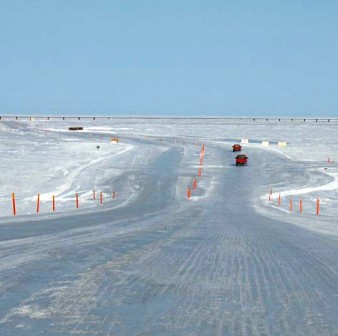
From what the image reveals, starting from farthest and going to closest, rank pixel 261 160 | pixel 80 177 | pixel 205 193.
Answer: pixel 261 160, pixel 80 177, pixel 205 193

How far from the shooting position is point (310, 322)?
679 cm

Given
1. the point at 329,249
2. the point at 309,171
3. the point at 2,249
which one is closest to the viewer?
the point at 2,249

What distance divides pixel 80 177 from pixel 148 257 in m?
38.5

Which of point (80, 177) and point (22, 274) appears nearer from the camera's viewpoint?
point (22, 274)

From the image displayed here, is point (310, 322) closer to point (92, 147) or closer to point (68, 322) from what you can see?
point (68, 322)

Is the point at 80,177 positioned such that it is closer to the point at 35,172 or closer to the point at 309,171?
the point at 35,172

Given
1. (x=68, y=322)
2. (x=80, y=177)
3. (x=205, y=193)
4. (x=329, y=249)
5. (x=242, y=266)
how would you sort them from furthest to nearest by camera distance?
(x=80, y=177)
(x=205, y=193)
(x=329, y=249)
(x=242, y=266)
(x=68, y=322)

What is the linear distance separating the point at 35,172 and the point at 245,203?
75.0 ft

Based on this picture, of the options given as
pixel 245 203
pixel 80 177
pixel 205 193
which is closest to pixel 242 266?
pixel 245 203

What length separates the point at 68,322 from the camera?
6.58 metres

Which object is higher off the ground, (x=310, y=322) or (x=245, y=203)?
(x=310, y=322)

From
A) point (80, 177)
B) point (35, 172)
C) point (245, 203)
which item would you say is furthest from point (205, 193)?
point (35, 172)

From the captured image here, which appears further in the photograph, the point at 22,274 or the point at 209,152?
the point at 209,152

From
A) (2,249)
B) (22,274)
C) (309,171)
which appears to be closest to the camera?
(22,274)
